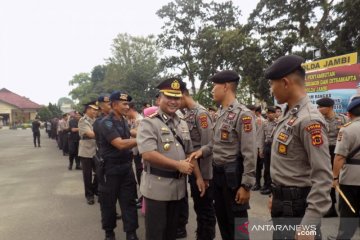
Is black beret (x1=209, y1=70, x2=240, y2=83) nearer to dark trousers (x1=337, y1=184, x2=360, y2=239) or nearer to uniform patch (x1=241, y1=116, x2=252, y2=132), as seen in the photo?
uniform patch (x1=241, y1=116, x2=252, y2=132)

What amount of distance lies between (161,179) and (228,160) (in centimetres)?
74

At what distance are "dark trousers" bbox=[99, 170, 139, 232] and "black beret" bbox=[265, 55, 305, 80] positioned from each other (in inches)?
102

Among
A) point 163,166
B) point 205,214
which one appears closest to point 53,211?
point 205,214

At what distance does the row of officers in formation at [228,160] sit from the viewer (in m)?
1.99

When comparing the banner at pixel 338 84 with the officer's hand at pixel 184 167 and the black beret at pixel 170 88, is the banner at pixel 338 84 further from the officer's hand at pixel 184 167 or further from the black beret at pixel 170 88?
the officer's hand at pixel 184 167

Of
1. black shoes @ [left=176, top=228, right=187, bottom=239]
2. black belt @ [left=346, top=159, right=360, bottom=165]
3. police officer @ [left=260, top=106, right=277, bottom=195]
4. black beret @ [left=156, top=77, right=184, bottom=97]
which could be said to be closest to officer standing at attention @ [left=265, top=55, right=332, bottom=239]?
black beret @ [left=156, top=77, right=184, bottom=97]

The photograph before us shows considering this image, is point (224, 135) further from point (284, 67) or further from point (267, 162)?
point (267, 162)

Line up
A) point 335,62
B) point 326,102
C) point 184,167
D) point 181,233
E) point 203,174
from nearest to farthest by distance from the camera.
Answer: point 184,167, point 203,174, point 181,233, point 326,102, point 335,62

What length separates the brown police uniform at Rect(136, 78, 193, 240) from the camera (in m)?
2.69

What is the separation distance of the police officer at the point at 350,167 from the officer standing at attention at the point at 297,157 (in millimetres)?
1305

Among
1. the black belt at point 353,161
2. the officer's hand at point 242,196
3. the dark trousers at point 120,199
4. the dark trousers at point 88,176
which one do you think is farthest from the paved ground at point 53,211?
the black belt at point 353,161

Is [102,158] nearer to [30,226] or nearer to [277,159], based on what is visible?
[30,226]

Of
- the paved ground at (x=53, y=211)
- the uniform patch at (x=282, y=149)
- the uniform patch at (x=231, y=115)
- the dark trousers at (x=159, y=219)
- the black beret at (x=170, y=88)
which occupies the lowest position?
the paved ground at (x=53, y=211)

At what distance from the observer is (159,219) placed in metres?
2.71
